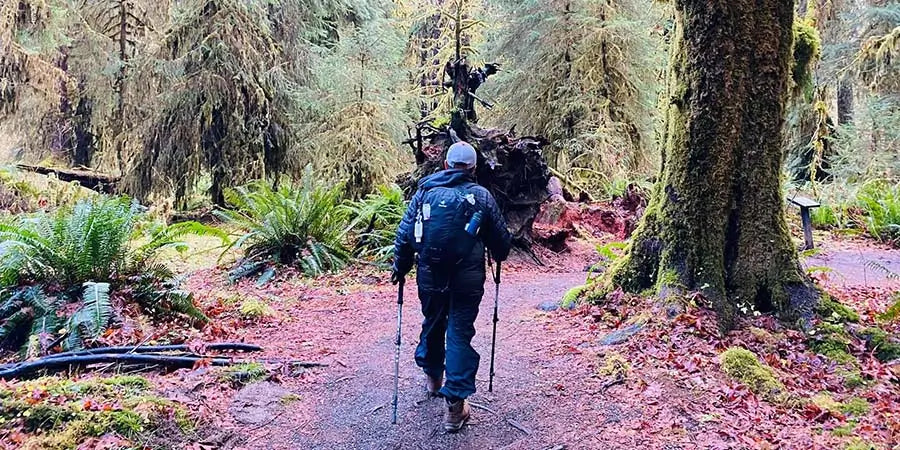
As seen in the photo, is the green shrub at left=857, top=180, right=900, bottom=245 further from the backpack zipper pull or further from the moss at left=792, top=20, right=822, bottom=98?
the backpack zipper pull

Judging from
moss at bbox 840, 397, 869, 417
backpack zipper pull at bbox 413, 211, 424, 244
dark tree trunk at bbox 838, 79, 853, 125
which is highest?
dark tree trunk at bbox 838, 79, 853, 125

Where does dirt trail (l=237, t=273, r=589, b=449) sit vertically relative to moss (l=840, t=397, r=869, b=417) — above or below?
below

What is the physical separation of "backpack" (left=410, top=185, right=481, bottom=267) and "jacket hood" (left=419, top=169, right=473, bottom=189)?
7cm

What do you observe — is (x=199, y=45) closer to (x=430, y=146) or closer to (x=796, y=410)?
(x=430, y=146)

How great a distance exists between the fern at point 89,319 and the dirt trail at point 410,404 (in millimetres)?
1871

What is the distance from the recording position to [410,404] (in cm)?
414

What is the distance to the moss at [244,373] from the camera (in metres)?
4.27

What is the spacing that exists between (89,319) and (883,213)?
12992 millimetres

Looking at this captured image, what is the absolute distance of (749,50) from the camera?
5.01 metres

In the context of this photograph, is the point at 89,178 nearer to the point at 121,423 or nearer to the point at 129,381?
the point at 129,381

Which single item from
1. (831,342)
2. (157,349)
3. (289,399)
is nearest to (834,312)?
(831,342)

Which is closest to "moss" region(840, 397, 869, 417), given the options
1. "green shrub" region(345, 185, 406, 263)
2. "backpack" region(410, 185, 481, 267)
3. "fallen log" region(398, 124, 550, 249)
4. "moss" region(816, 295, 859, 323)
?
"moss" region(816, 295, 859, 323)

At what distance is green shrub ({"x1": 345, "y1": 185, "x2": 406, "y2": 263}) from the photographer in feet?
31.6

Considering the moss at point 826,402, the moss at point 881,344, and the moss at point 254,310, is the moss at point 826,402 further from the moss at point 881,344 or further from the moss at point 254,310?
the moss at point 254,310
